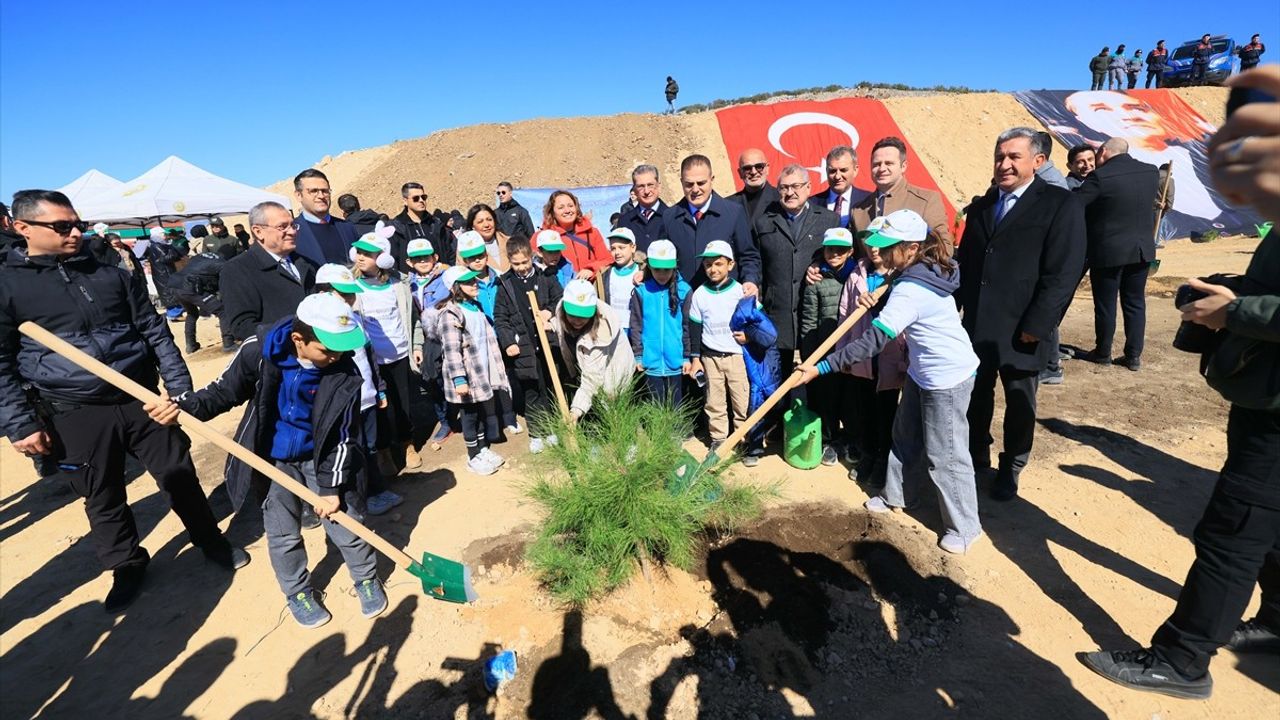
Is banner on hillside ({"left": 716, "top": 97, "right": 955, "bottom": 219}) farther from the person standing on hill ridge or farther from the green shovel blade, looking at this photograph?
the green shovel blade

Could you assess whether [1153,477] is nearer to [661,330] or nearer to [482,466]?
[661,330]

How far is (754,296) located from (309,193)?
11.4 ft

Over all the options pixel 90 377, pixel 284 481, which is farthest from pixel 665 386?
pixel 90 377

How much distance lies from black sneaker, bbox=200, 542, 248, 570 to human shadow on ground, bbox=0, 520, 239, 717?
0.20ft

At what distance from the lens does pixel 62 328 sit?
9.11 ft

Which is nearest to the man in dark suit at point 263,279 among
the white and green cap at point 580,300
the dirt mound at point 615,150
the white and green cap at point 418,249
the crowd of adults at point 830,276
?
the crowd of adults at point 830,276

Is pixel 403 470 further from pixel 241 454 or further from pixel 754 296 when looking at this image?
pixel 754 296

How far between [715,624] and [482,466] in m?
2.50

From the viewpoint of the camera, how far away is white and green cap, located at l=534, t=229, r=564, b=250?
177 inches

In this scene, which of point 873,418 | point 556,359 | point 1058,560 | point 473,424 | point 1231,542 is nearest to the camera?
point 1231,542

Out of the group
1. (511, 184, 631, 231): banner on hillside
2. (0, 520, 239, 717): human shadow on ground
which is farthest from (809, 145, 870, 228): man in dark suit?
(511, 184, 631, 231): banner on hillside

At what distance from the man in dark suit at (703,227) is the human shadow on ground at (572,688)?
9.09 feet

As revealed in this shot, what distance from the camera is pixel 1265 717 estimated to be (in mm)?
2090

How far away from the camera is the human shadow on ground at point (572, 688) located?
231 centimetres
